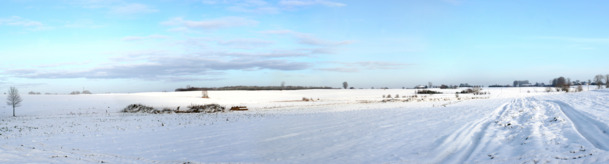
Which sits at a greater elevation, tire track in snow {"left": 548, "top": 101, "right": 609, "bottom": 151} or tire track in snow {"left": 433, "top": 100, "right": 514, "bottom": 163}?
tire track in snow {"left": 548, "top": 101, "right": 609, "bottom": 151}

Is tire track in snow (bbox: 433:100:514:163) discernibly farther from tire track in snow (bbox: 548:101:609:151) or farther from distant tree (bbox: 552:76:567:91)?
distant tree (bbox: 552:76:567:91)

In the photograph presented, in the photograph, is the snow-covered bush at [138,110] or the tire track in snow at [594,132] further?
the snow-covered bush at [138,110]

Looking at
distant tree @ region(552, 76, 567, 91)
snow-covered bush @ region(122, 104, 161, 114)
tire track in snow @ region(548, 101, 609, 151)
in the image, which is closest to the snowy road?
tire track in snow @ region(548, 101, 609, 151)

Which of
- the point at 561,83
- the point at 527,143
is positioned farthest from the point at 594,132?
the point at 561,83

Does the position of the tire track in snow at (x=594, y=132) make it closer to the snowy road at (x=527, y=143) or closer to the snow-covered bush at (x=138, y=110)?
the snowy road at (x=527, y=143)

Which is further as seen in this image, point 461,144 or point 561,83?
point 561,83

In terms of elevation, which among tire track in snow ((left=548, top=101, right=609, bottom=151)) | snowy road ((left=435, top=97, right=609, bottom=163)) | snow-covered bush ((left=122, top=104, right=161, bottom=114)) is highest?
tire track in snow ((left=548, top=101, right=609, bottom=151))

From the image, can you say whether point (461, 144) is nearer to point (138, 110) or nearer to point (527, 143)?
→ point (527, 143)

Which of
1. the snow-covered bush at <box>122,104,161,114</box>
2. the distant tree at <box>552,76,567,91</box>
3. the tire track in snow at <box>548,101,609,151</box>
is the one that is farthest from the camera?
the distant tree at <box>552,76,567,91</box>

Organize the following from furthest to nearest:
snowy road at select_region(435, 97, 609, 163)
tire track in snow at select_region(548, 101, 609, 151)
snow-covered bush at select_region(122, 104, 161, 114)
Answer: snow-covered bush at select_region(122, 104, 161, 114) → tire track in snow at select_region(548, 101, 609, 151) → snowy road at select_region(435, 97, 609, 163)

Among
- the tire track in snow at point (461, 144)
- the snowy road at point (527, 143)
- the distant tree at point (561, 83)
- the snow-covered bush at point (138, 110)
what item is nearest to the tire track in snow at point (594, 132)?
the snowy road at point (527, 143)

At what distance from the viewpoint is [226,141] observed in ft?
57.7

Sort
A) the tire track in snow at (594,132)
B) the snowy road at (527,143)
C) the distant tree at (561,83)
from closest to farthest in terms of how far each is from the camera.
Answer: the snowy road at (527,143)
the tire track in snow at (594,132)
the distant tree at (561,83)

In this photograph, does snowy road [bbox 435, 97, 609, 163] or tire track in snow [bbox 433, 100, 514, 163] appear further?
tire track in snow [bbox 433, 100, 514, 163]
